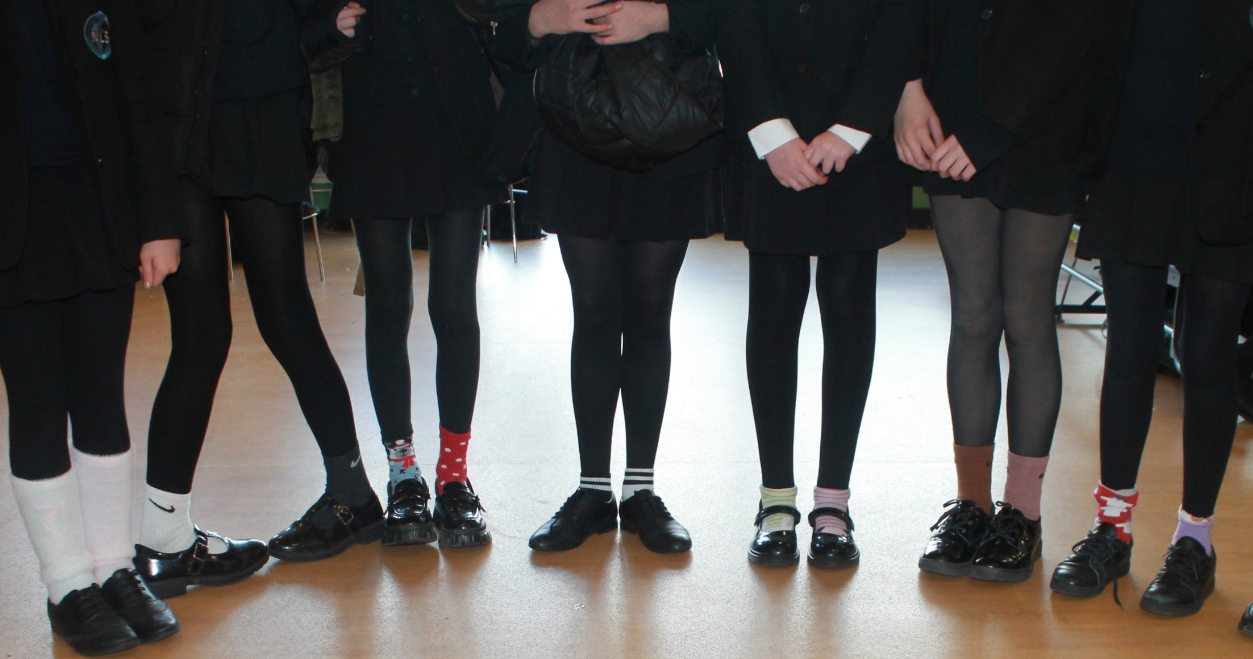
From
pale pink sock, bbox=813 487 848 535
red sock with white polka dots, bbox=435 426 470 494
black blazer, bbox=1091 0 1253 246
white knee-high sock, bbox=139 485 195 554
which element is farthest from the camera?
red sock with white polka dots, bbox=435 426 470 494

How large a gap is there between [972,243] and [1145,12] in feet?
1.58

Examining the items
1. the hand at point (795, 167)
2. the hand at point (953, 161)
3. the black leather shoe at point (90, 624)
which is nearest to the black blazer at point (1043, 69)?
the hand at point (953, 161)

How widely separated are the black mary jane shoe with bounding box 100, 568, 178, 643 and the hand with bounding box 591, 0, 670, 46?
1277mm

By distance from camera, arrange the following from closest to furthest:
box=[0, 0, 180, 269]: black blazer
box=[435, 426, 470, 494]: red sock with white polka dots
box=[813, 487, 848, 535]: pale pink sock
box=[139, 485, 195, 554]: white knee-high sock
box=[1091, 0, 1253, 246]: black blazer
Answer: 1. box=[0, 0, 180, 269]: black blazer
2. box=[1091, 0, 1253, 246]: black blazer
3. box=[139, 485, 195, 554]: white knee-high sock
4. box=[813, 487, 848, 535]: pale pink sock
5. box=[435, 426, 470, 494]: red sock with white polka dots

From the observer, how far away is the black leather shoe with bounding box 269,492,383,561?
2.07 m

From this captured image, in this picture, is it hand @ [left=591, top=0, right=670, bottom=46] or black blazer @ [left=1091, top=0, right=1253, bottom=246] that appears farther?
hand @ [left=591, top=0, right=670, bottom=46]

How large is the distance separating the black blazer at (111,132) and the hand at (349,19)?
1.06 feet

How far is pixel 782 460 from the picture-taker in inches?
81.7

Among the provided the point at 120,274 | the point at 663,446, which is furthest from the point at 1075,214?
the point at 120,274

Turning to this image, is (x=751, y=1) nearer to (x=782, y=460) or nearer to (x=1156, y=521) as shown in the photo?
(x=782, y=460)

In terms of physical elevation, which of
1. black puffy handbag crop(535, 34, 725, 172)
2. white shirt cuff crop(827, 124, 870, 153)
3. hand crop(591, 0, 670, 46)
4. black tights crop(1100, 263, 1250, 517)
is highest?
hand crop(591, 0, 670, 46)

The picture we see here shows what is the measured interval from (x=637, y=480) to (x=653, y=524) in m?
0.12

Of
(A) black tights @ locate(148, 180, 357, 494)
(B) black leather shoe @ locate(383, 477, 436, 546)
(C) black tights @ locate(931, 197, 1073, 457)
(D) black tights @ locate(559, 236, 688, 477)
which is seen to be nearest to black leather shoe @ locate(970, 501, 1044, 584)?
(C) black tights @ locate(931, 197, 1073, 457)

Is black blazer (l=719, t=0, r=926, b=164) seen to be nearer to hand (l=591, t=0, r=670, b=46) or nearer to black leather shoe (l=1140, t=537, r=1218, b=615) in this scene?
hand (l=591, t=0, r=670, b=46)
